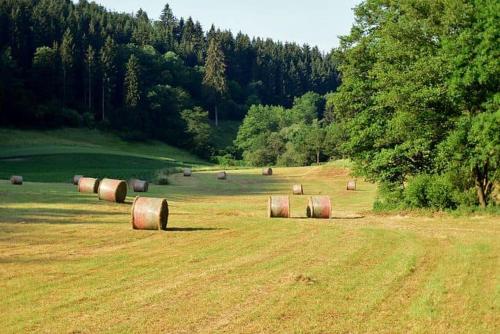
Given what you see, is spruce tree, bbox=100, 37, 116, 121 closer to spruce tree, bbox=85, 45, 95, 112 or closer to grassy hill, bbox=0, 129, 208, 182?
spruce tree, bbox=85, 45, 95, 112

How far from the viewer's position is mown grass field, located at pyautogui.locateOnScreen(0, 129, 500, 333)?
10.5 m

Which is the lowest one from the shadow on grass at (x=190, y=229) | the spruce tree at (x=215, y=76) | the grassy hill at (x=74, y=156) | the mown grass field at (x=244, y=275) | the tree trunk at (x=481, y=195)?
the mown grass field at (x=244, y=275)

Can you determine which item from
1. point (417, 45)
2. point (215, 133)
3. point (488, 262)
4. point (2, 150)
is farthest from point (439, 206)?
point (215, 133)

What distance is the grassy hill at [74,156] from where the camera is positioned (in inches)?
2668

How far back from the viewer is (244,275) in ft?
46.6

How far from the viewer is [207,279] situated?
13.7 meters

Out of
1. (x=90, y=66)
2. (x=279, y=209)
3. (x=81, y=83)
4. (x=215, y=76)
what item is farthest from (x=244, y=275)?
(x=215, y=76)

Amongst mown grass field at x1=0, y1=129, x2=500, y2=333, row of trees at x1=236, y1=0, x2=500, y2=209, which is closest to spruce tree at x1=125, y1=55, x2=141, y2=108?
row of trees at x1=236, y1=0, x2=500, y2=209

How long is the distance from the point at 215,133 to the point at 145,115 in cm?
2827

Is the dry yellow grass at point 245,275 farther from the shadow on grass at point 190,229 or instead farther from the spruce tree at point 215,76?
the spruce tree at point 215,76

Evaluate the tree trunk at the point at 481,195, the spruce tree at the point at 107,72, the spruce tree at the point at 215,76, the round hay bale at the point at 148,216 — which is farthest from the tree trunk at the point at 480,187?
the spruce tree at the point at 215,76

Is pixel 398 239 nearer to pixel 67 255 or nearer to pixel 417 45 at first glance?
pixel 67 255

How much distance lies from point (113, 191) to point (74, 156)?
55.4 metres

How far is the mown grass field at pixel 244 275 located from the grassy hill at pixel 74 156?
129 ft
